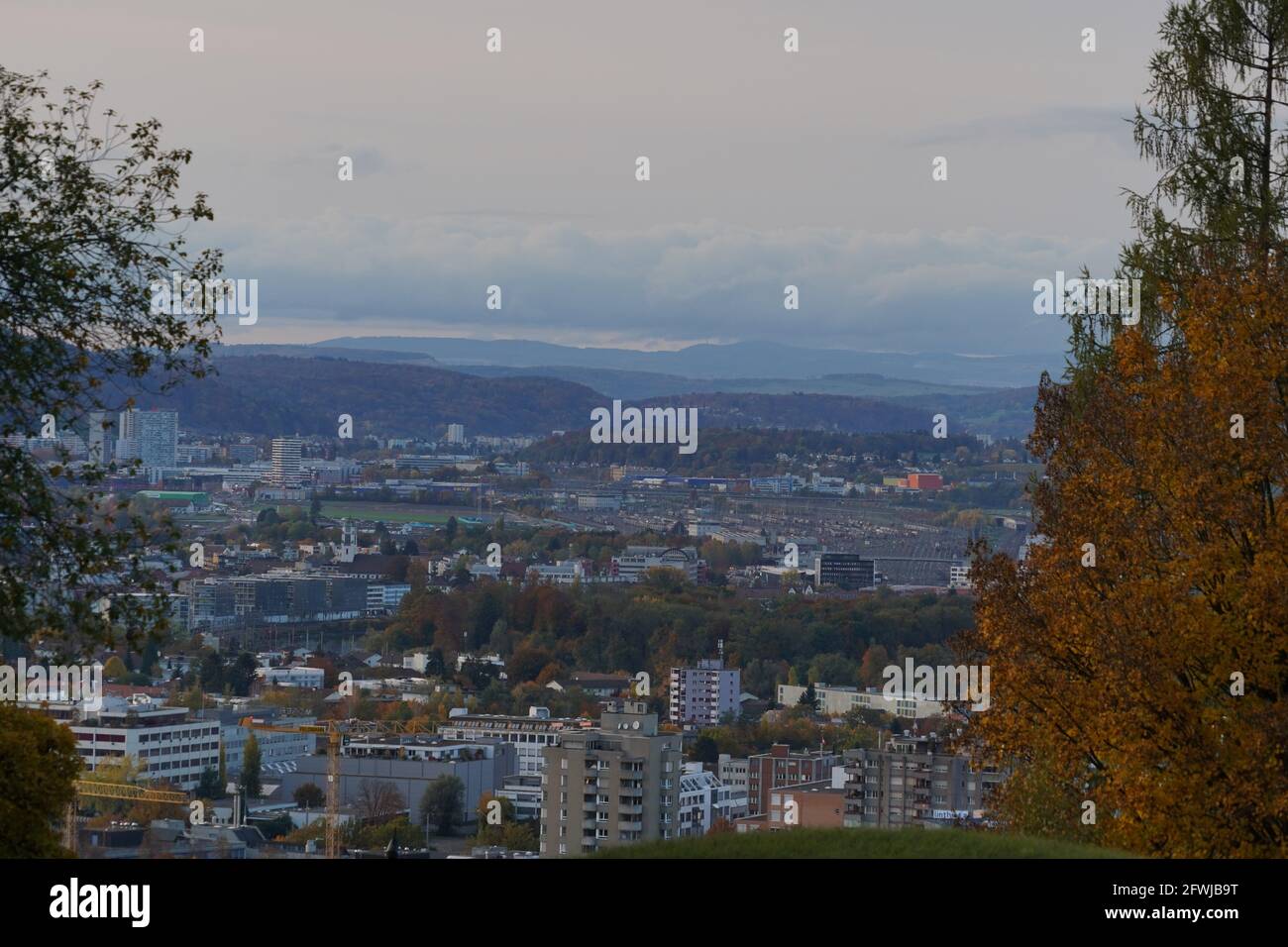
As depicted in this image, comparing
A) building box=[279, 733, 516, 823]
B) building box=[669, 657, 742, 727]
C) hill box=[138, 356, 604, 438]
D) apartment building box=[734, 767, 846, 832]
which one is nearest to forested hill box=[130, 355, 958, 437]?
hill box=[138, 356, 604, 438]

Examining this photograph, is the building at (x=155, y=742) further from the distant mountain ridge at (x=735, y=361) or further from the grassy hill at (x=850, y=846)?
the distant mountain ridge at (x=735, y=361)

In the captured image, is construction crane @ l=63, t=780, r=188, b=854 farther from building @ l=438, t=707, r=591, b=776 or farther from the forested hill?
the forested hill

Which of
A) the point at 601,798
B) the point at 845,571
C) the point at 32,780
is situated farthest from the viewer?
the point at 845,571

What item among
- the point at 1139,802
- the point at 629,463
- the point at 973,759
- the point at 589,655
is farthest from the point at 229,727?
the point at 629,463

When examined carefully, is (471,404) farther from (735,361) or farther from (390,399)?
(735,361)

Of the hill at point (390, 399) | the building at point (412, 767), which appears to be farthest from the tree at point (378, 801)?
the hill at point (390, 399)

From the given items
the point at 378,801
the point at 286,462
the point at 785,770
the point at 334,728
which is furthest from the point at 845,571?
the point at 378,801

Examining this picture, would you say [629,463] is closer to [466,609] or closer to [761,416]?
[761,416]
